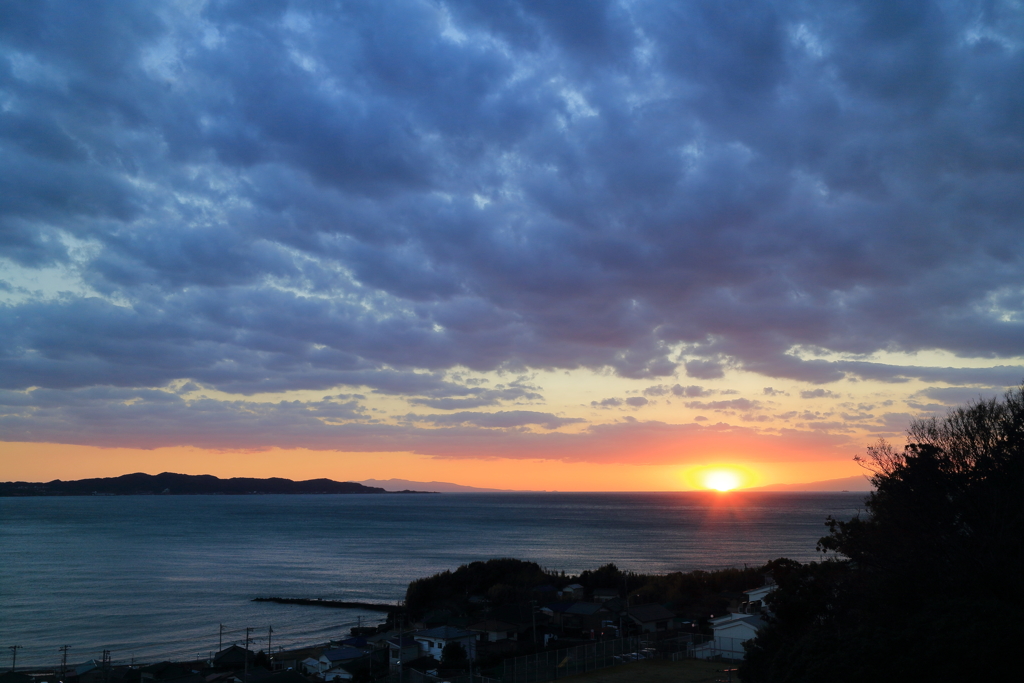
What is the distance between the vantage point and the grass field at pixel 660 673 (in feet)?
64.2

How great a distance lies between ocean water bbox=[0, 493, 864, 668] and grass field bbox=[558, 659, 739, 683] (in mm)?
29107

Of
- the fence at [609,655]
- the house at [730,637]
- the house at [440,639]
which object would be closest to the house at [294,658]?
the house at [440,639]

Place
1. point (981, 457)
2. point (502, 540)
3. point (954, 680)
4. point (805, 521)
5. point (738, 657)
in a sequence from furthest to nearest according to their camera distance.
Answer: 1. point (805, 521)
2. point (502, 540)
3. point (738, 657)
4. point (981, 457)
5. point (954, 680)

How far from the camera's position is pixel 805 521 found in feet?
516

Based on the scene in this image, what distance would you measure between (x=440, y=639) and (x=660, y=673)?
18939 millimetres

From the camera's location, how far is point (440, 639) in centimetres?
3641

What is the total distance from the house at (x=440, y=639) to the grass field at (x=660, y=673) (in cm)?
1537

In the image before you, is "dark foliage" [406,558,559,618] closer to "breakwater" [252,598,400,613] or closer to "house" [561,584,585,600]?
"breakwater" [252,598,400,613]

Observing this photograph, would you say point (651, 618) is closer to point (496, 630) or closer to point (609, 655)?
point (496, 630)

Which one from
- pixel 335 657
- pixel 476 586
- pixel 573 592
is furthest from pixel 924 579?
pixel 476 586

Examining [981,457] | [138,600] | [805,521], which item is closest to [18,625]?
[138,600]

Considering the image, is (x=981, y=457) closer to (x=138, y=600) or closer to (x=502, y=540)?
(x=138, y=600)

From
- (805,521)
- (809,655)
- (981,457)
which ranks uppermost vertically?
(981,457)

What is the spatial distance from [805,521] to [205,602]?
5514 inches
